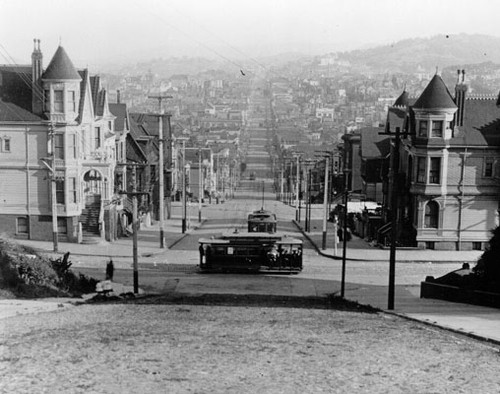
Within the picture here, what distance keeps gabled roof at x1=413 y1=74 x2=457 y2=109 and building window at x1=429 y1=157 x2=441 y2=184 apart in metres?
3.59

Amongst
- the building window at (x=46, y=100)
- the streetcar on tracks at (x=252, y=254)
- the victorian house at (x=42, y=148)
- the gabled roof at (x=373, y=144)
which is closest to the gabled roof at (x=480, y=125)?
the streetcar on tracks at (x=252, y=254)

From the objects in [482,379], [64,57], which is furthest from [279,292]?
[64,57]

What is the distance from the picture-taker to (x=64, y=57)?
49.6m

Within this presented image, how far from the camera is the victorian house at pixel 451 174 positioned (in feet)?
170

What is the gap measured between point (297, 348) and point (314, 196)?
93.7 m

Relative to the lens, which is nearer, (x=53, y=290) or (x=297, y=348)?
(x=297, y=348)

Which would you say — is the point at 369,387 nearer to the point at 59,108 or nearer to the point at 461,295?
the point at 461,295

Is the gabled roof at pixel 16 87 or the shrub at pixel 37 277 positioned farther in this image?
the gabled roof at pixel 16 87

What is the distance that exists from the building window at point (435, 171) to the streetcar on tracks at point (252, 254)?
15.0m

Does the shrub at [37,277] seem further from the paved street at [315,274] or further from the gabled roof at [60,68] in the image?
the gabled roof at [60,68]

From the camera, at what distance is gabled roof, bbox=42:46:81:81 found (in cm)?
4897

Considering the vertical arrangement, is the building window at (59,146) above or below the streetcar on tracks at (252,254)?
above

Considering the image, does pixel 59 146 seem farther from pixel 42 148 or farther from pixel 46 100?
pixel 46 100

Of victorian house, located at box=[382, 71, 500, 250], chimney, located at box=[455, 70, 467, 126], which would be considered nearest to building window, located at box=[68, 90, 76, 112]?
victorian house, located at box=[382, 71, 500, 250]
